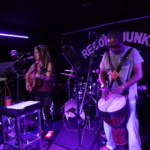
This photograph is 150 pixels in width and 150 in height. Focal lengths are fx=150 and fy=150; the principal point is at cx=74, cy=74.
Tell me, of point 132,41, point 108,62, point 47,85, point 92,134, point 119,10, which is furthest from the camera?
point 132,41

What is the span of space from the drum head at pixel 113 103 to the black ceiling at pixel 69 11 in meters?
3.09

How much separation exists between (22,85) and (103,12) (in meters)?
3.84

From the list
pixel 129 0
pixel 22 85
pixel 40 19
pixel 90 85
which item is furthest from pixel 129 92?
pixel 40 19

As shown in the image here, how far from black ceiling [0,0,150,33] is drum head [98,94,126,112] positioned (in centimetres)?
309

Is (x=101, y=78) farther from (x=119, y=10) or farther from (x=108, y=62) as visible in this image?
(x=119, y=10)

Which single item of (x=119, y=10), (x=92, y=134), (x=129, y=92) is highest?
(x=119, y=10)

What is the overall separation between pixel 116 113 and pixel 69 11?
3964 mm

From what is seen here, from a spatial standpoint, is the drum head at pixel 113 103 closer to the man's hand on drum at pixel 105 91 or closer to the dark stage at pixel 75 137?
the man's hand on drum at pixel 105 91

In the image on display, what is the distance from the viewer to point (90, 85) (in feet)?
14.3

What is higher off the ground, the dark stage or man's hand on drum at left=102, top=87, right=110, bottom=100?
man's hand on drum at left=102, top=87, right=110, bottom=100

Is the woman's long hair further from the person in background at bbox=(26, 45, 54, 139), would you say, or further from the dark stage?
the dark stage

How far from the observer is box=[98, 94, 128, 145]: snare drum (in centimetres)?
218

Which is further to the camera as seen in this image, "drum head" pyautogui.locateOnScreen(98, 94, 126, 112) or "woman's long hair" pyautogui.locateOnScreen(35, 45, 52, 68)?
"woman's long hair" pyautogui.locateOnScreen(35, 45, 52, 68)

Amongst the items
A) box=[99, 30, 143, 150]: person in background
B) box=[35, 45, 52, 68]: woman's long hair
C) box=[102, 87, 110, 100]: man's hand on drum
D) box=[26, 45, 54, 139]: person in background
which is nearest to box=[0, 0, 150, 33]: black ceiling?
box=[35, 45, 52, 68]: woman's long hair
